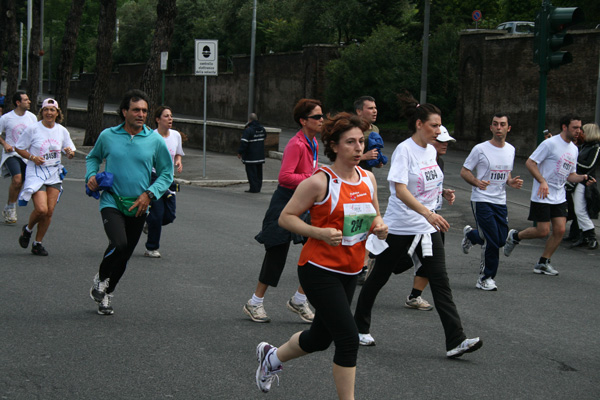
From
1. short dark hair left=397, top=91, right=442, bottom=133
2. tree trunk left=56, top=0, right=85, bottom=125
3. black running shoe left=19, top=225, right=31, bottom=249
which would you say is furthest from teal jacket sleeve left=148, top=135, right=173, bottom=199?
tree trunk left=56, top=0, right=85, bottom=125

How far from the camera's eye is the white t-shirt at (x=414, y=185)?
6.39 m

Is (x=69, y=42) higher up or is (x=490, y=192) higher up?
(x=69, y=42)

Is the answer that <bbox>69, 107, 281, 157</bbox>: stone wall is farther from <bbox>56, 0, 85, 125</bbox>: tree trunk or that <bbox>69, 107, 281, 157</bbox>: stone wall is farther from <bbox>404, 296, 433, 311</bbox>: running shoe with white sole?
<bbox>404, 296, 433, 311</bbox>: running shoe with white sole

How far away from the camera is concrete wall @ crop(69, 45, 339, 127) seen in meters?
41.6

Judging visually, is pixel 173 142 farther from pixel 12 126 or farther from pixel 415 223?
pixel 415 223

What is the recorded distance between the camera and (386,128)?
35.2 m

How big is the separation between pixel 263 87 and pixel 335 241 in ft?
142

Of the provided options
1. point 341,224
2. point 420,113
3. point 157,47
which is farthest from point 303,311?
point 157,47

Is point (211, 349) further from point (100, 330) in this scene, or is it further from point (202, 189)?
point (202, 189)

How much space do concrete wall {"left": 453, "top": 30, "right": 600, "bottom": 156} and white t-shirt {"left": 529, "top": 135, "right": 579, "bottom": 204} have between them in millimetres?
16426

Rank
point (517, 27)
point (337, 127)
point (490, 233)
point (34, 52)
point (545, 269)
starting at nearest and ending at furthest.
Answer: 1. point (337, 127)
2. point (490, 233)
3. point (545, 269)
4. point (517, 27)
5. point (34, 52)

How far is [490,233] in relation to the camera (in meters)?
8.45

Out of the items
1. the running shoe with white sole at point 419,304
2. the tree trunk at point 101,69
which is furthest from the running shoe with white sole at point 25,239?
the tree trunk at point 101,69

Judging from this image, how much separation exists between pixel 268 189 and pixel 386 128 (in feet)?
57.0
